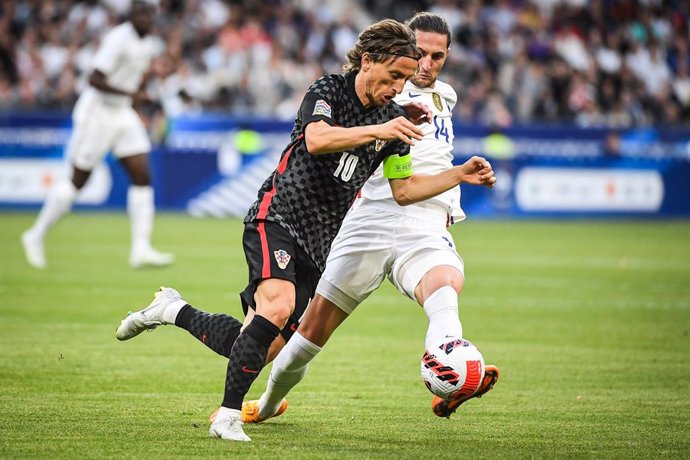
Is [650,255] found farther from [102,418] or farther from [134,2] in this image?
[102,418]

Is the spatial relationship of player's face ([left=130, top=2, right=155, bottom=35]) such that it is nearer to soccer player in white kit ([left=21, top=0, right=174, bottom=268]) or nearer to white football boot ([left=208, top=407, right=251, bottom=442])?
soccer player in white kit ([left=21, top=0, right=174, bottom=268])

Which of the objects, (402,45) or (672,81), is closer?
(402,45)

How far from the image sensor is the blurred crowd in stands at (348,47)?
24.5 meters

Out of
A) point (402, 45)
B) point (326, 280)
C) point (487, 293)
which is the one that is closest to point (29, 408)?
point (326, 280)

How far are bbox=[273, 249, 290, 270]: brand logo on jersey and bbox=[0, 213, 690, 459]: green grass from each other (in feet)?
2.99

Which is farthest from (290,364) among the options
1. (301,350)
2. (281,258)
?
(281,258)

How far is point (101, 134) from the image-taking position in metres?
14.0

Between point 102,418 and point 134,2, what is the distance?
27.5ft

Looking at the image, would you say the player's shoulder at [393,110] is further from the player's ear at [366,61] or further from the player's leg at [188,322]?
the player's leg at [188,322]

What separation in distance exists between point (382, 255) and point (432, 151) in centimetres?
78

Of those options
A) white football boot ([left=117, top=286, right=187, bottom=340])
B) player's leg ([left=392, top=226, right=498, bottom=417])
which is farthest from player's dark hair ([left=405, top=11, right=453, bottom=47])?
white football boot ([left=117, top=286, right=187, bottom=340])

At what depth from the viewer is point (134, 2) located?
543 inches

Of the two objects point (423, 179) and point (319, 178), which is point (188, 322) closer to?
point (319, 178)

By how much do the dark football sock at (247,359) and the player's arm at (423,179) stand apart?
1110 millimetres
